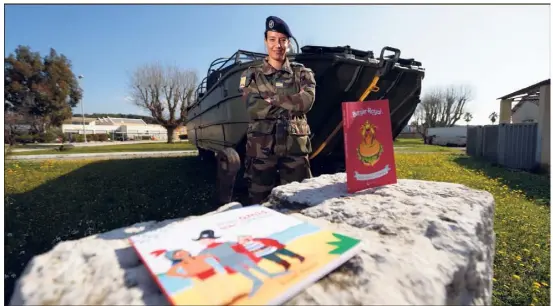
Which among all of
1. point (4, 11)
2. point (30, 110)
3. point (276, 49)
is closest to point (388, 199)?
point (276, 49)

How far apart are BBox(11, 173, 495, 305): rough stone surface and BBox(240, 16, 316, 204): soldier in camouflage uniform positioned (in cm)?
105

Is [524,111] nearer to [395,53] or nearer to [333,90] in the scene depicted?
[395,53]

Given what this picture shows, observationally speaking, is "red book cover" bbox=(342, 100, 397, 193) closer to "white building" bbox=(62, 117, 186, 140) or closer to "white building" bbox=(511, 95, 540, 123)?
"white building" bbox=(511, 95, 540, 123)

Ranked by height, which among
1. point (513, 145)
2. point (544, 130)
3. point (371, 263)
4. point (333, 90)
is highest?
point (333, 90)

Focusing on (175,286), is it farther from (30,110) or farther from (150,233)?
(30,110)

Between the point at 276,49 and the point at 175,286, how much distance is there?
6.80 feet

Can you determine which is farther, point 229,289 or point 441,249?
point 441,249

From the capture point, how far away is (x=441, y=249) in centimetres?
102

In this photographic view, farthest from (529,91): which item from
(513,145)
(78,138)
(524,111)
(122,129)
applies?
(122,129)

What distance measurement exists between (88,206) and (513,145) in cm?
1023

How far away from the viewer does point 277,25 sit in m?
2.29

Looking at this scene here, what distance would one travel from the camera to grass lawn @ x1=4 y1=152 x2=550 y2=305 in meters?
2.24

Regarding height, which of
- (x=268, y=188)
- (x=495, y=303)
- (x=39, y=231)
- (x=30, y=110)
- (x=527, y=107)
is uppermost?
(x=527, y=107)

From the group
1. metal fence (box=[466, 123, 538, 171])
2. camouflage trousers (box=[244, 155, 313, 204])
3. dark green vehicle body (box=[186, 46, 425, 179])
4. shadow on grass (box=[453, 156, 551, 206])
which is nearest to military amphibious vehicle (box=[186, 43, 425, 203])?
dark green vehicle body (box=[186, 46, 425, 179])
